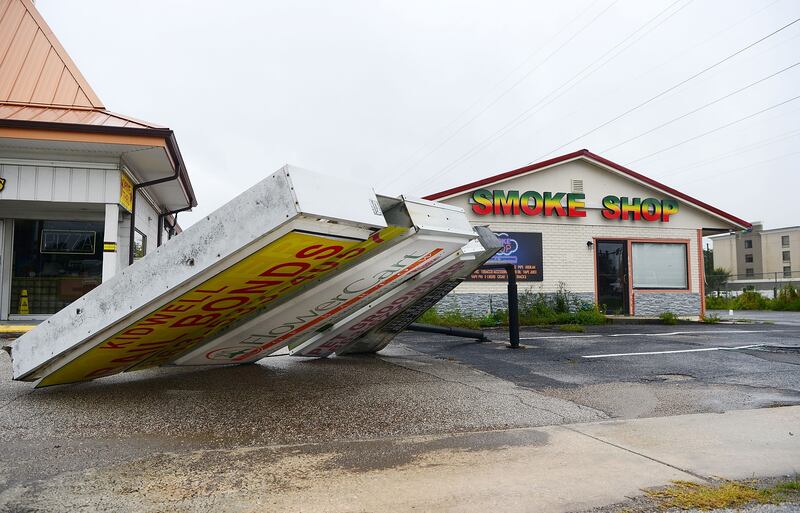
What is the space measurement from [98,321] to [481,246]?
4185 mm

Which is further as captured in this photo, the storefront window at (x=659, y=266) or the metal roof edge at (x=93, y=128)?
the storefront window at (x=659, y=266)

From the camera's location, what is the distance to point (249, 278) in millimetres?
3988

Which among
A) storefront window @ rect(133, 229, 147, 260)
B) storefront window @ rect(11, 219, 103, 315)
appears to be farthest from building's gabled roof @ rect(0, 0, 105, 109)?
storefront window @ rect(133, 229, 147, 260)

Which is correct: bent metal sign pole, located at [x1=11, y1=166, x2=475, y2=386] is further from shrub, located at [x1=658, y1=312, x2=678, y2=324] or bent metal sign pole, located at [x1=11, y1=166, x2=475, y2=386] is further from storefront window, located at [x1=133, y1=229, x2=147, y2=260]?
shrub, located at [x1=658, y1=312, x2=678, y2=324]

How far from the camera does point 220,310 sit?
4480mm

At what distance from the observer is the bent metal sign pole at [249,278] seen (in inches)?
136

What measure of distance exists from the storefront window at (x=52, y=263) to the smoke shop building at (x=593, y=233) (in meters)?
9.28

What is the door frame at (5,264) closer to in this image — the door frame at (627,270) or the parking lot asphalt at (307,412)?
the parking lot asphalt at (307,412)

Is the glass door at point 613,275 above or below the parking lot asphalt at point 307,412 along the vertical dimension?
above

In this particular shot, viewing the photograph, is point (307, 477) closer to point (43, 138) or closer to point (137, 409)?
point (137, 409)

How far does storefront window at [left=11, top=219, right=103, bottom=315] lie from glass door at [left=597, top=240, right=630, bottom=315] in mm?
14708

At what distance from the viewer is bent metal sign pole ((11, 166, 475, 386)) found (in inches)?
136

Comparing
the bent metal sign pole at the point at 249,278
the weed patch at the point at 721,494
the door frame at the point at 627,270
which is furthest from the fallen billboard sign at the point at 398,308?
the door frame at the point at 627,270

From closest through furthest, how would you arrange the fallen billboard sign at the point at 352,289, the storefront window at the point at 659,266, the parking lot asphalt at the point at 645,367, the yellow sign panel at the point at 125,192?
the fallen billboard sign at the point at 352,289, the parking lot asphalt at the point at 645,367, the yellow sign panel at the point at 125,192, the storefront window at the point at 659,266
